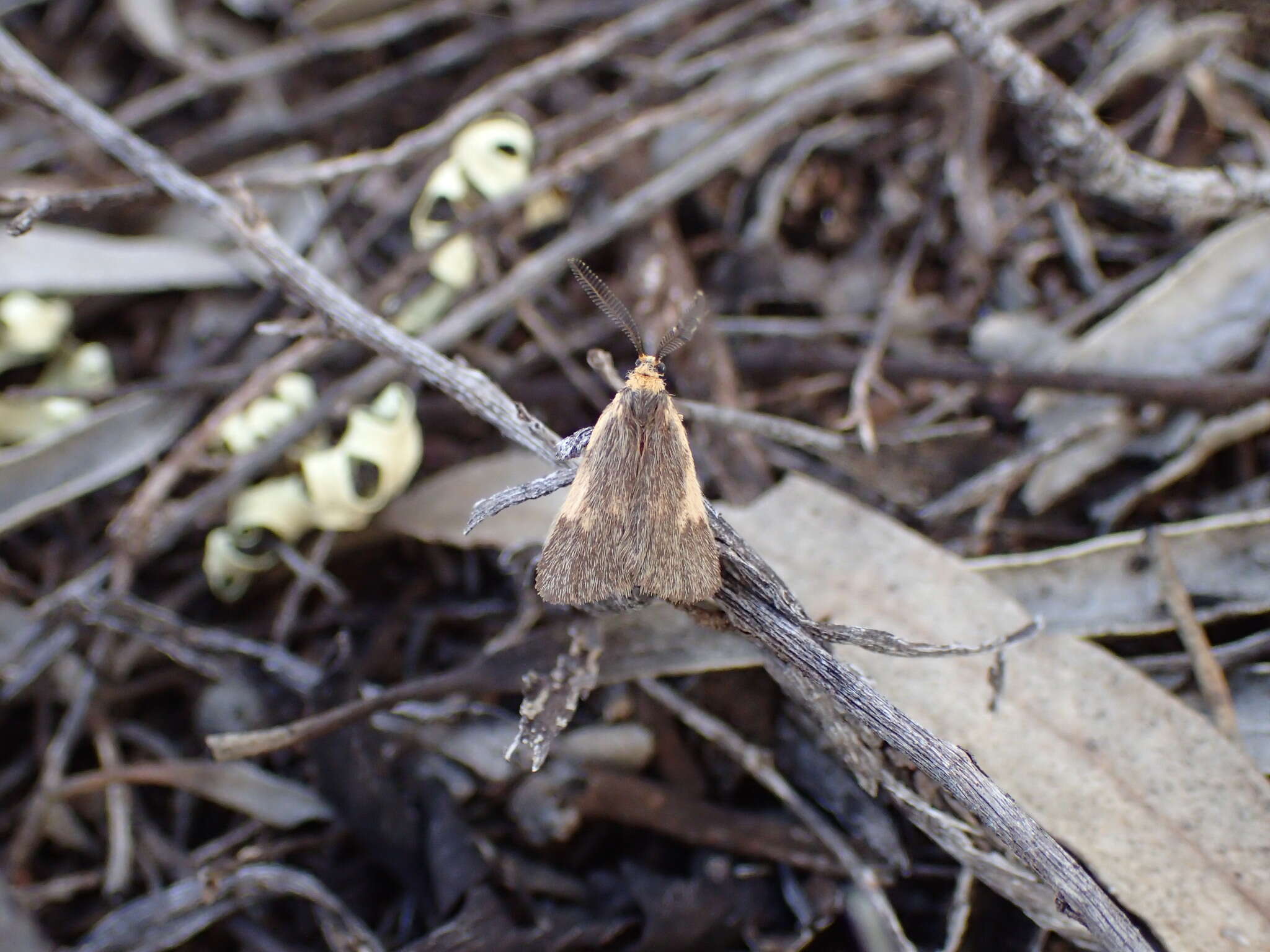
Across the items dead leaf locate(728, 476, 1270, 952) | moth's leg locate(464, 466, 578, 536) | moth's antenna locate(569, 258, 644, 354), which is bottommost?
Answer: dead leaf locate(728, 476, 1270, 952)

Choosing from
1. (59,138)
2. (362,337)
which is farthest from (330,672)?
(59,138)

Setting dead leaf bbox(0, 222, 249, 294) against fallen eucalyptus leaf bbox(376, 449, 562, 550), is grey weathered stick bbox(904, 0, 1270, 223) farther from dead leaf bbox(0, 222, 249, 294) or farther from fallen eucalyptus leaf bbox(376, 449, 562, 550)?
dead leaf bbox(0, 222, 249, 294)

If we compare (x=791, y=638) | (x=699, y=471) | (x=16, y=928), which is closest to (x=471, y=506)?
(x=699, y=471)

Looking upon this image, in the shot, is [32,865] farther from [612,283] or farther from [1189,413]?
[1189,413]

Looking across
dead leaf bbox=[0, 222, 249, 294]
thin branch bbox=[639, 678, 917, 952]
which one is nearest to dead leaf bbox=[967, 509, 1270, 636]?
thin branch bbox=[639, 678, 917, 952]

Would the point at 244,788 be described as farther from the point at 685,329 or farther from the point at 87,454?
the point at 685,329

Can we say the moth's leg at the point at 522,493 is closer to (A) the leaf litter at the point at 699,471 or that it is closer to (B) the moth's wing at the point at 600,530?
(B) the moth's wing at the point at 600,530

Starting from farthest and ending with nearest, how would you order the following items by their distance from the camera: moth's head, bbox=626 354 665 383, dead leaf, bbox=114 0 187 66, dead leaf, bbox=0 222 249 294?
dead leaf, bbox=114 0 187 66, dead leaf, bbox=0 222 249 294, moth's head, bbox=626 354 665 383
